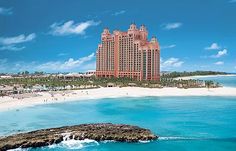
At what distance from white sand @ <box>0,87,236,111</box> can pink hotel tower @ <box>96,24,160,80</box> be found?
2625 cm

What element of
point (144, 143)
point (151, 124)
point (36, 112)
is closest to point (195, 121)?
point (151, 124)

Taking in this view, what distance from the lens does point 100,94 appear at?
102m

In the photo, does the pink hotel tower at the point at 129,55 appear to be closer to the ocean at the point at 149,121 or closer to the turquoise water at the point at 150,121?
the ocean at the point at 149,121

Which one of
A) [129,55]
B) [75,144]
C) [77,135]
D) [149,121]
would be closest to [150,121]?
[149,121]

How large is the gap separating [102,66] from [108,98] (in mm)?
58362

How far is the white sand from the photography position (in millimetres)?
79775

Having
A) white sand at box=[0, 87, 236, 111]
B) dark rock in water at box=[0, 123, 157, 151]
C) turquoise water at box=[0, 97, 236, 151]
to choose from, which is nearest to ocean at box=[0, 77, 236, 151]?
turquoise water at box=[0, 97, 236, 151]

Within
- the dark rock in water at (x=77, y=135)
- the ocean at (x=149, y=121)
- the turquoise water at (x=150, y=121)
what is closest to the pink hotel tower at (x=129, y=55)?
the ocean at (x=149, y=121)

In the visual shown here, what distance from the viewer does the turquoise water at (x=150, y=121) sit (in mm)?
40562

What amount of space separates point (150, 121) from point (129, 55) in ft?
293

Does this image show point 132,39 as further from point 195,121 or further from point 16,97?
point 195,121

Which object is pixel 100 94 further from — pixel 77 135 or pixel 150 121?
pixel 77 135

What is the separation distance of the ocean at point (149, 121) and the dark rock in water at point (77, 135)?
0.91 metres

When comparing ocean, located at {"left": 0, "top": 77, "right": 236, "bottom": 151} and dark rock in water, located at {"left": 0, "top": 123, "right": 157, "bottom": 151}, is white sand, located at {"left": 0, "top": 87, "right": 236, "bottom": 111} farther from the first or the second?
dark rock in water, located at {"left": 0, "top": 123, "right": 157, "bottom": 151}
